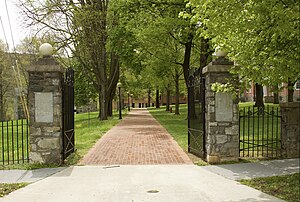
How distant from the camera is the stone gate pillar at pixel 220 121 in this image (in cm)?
875

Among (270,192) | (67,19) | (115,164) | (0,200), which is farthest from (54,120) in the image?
(67,19)

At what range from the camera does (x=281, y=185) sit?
639 cm

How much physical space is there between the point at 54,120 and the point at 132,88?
40.6m

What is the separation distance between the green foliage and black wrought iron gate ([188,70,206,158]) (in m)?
2.95

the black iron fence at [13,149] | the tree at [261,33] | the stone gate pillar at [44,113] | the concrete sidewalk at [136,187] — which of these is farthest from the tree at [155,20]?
the tree at [261,33]

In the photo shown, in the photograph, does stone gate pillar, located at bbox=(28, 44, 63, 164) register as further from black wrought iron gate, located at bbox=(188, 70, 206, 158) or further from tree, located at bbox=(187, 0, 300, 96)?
tree, located at bbox=(187, 0, 300, 96)

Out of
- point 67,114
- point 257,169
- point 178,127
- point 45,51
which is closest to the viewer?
point 257,169

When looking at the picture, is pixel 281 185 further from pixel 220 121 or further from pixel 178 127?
pixel 178 127

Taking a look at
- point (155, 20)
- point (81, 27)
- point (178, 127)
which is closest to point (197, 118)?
point (178, 127)

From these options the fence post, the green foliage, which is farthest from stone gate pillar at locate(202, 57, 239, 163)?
the green foliage

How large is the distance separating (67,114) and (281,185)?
6052 mm

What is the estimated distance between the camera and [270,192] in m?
6.06

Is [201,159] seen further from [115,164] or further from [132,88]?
[132,88]

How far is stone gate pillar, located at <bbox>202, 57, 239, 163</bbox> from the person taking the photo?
28.7ft
